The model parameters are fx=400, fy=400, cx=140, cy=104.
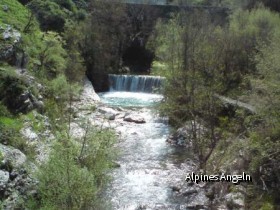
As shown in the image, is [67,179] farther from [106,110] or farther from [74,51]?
[74,51]

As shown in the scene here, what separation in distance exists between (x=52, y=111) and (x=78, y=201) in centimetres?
1101

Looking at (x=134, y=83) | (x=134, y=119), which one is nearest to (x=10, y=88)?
(x=134, y=119)

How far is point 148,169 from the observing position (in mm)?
20062

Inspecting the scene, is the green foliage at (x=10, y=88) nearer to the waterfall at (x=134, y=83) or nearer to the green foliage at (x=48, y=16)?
the green foliage at (x=48, y=16)

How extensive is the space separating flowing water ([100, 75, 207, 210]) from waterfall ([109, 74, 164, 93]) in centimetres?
917

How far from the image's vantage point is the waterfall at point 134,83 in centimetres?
3966

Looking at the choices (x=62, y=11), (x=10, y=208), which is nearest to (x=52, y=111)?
(x=10, y=208)

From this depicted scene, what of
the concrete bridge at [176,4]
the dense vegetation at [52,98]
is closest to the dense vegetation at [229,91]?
the dense vegetation at [52,98]

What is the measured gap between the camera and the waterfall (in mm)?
39656

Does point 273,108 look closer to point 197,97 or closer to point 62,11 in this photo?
point 197,97

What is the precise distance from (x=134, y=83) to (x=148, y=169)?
827 inches

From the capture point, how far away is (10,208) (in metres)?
12.6

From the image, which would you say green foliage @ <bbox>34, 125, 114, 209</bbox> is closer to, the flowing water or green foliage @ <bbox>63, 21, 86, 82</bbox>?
the flowing water

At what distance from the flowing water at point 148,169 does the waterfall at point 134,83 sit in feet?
30.1
